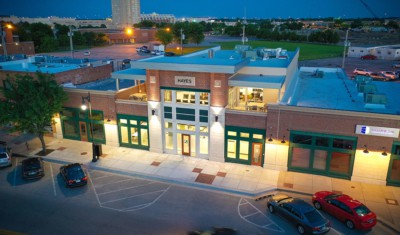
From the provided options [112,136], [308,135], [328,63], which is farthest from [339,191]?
[328,63]

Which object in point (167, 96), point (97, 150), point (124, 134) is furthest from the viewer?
point (124, 134)

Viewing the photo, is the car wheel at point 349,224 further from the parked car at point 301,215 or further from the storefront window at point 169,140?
the storefront window at point 169,140

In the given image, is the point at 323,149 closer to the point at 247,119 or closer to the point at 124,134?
the point at 247,119

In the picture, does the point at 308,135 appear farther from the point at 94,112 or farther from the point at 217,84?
the point at 94,112

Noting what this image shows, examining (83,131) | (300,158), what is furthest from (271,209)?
(83,131)

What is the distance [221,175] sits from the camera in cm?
2605

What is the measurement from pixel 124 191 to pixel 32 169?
7.93 metres

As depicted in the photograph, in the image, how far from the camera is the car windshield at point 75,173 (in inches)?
959

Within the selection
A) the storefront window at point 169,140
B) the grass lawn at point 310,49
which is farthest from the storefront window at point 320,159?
the grass lawn at point 310,49

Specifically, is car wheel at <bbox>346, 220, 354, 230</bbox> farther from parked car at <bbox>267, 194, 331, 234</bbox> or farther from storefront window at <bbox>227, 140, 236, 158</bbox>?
storefront window at <bbox>227, 140, 236, 158</bbox>


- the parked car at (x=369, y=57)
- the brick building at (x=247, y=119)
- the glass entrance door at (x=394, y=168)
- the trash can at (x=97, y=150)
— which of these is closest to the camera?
the glass entrance door at (x=394, y=168)

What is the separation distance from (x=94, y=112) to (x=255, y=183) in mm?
17347

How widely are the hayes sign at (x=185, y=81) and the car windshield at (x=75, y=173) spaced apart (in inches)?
417

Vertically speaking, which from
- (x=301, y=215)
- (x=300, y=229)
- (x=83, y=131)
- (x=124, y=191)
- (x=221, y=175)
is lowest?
(x=124, y=191)
